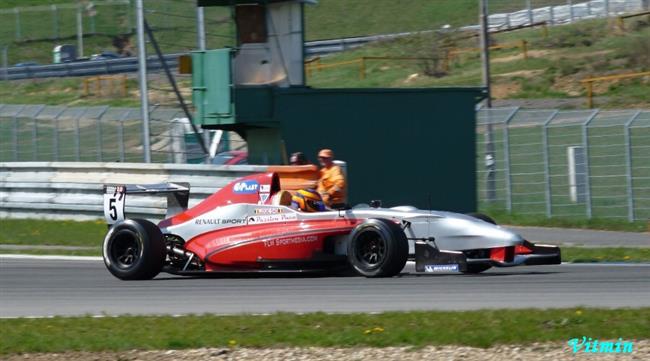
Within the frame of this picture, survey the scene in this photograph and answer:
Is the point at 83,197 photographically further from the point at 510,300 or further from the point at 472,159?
the point at 510,300

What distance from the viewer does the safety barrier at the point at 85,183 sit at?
21500 mm

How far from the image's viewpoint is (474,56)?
5003cm

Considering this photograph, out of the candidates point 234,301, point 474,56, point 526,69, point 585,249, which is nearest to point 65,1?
point 474,56

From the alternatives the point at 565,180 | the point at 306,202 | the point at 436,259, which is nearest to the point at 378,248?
the point at 436,259

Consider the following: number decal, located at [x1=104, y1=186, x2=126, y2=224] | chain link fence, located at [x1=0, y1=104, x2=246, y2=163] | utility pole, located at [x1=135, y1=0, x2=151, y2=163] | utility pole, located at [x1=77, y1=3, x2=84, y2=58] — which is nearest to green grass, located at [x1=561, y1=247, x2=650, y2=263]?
number decal, located at [x1=104, y1=186, x2=126, y2=224]

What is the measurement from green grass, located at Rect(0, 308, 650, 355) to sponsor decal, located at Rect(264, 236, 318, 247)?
3769 millimetres

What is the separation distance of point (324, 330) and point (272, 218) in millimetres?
4987

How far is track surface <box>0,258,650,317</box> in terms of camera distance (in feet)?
37.9

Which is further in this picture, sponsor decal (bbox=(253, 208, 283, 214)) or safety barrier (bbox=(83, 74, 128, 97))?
safety barrier (bbox=(83, 74, 128, 97))

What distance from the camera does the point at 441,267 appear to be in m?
14.0

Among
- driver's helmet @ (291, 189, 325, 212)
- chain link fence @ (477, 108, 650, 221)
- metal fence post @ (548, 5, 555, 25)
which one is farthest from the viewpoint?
metal fence post @ (548, 5, 555, 25)

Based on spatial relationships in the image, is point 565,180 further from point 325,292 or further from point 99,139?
point 325,292

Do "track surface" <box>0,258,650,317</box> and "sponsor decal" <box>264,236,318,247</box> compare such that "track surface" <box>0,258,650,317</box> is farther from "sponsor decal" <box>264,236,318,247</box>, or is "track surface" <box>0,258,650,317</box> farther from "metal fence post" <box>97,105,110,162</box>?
"metal fence post" <box>97,105,110,162</box>

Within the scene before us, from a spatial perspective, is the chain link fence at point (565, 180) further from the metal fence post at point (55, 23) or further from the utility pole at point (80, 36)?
the metal fence post at point (55, 23)
